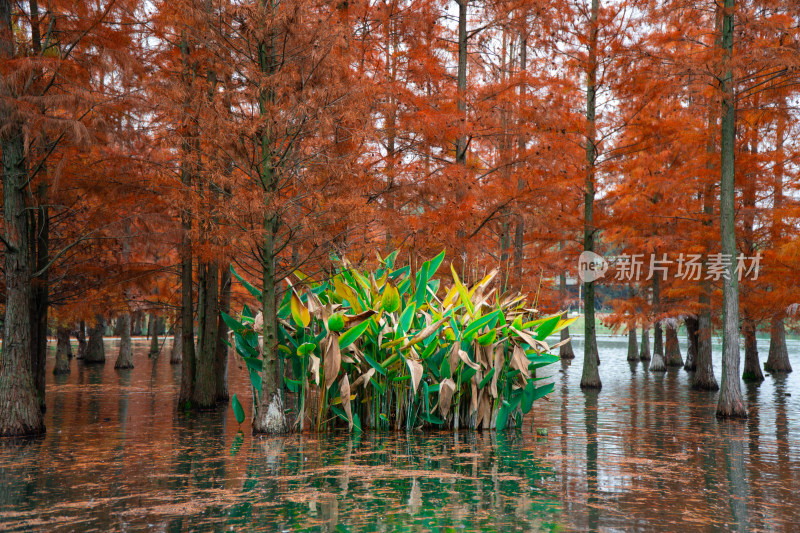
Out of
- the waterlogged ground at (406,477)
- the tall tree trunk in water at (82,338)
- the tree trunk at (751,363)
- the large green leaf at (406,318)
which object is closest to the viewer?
the waterlogged ground at (406,477)

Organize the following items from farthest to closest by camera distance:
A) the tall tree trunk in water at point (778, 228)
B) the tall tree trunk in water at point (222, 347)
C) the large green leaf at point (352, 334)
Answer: the tall tree trunk in water at point (778, 228) < the tall tree trunk in water at point (222, 347) < the large green leaf at point (352, 334)

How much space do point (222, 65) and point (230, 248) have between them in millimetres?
2917

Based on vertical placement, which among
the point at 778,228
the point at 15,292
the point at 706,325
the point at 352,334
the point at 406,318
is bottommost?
the point at 706,325

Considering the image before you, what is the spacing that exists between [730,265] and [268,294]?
8342 millimetres

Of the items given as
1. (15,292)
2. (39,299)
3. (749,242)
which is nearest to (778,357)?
(749,242)

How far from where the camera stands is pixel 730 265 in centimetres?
1241

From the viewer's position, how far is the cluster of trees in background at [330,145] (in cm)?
971

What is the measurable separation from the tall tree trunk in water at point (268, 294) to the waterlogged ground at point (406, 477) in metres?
0.44

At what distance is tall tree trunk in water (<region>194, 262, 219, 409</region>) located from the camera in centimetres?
1338

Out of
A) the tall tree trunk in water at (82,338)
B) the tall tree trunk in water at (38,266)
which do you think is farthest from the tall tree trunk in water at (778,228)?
the tall tree trunk in water at (82,338)

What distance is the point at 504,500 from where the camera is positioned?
6.00 m

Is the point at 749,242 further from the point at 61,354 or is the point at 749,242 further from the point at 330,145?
the point at 61,354

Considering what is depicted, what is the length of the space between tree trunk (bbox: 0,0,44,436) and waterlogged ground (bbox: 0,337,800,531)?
53 centimetres

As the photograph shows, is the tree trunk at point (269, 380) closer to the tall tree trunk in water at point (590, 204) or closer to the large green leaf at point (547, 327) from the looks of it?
the large green leaf at point (547, 327)
